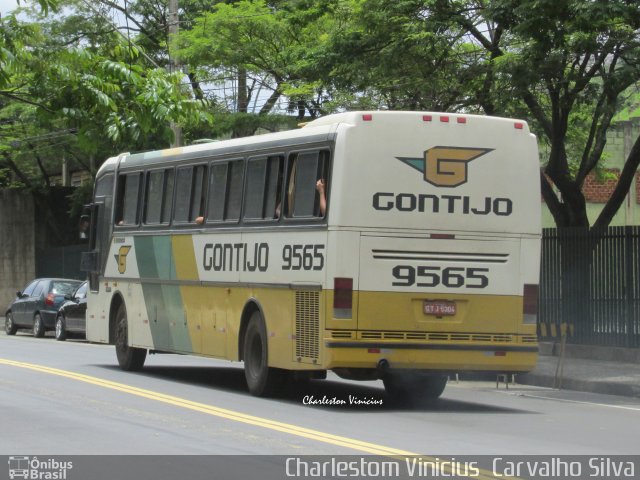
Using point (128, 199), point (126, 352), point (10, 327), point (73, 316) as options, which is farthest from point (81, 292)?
point (128, 199)

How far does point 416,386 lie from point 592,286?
7.77 metres

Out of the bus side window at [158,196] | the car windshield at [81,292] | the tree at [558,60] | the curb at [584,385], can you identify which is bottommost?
the curb at [584,385]

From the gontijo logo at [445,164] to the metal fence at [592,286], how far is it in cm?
747

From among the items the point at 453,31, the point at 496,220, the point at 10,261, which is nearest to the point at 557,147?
the point at 453,31

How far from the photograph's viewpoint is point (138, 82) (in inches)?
619

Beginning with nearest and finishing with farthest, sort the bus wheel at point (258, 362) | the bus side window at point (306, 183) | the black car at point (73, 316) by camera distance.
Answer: the bus side window at point (306, 183) → the bus wheel at point (258, 362) → the black car at point (73, 316)

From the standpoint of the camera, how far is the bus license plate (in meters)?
13.5

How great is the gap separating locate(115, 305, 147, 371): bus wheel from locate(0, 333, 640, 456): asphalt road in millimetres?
242

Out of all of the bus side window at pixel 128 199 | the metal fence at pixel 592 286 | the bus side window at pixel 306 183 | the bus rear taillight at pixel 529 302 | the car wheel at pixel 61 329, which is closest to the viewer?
the bus side window at pixel 306 183

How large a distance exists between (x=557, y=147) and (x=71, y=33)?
17.6m

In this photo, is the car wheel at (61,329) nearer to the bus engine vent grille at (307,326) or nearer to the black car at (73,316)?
the black car at (73,316)

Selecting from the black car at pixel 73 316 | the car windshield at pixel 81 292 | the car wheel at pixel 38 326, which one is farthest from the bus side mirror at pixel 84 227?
the car wheel at pixel 38 326

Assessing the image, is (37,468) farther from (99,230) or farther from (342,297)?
(99,230)

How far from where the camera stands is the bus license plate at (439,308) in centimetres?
1352
